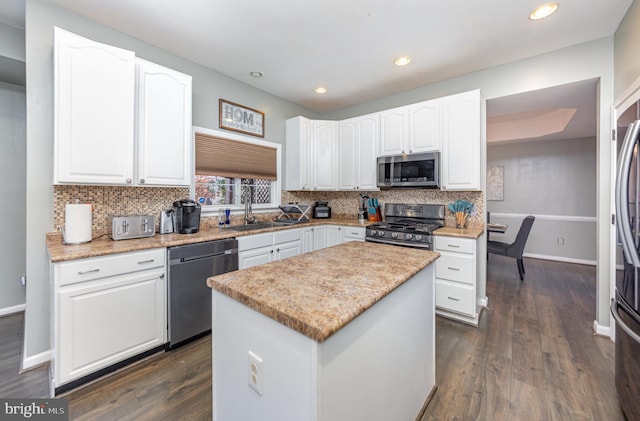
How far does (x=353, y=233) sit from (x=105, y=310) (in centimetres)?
255

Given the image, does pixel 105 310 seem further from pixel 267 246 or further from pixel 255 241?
pixel 267 246

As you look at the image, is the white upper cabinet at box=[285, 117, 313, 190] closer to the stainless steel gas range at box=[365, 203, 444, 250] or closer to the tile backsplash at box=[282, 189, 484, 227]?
the tile backsplash at box=[282, 189, 484, 227]

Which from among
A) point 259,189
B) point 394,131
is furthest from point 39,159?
point 394,131

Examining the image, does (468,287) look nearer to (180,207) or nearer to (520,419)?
(520,419)

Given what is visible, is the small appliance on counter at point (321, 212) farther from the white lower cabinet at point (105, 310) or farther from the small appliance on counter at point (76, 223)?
the small appliance on counter at point (76, 223)

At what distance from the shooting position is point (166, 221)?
2.48 m

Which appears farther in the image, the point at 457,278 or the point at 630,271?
the point at 457,278

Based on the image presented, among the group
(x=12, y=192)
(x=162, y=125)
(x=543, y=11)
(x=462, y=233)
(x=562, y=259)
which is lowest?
(x=562, y=259)

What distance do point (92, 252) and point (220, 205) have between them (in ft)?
5.04

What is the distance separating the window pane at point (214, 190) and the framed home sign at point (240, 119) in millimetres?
636

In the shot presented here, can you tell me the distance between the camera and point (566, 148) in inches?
203

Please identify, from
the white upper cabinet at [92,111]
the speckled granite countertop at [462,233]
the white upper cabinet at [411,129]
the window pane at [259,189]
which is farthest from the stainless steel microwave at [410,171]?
the white upper cabinet at [92,111]

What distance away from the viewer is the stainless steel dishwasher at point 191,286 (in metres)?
2.17

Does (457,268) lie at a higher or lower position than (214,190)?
lower
